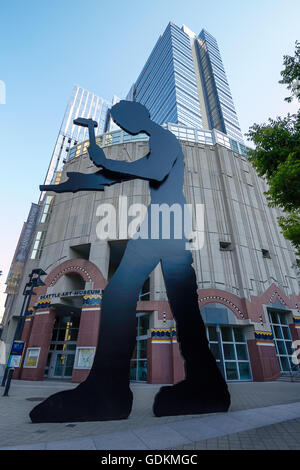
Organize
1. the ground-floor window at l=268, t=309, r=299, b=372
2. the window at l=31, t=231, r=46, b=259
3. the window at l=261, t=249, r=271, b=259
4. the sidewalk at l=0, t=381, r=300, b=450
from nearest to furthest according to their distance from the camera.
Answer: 1. the sidewalk at l=0, t=381, r=300, b=450
2. the ground-floor window at l=268, t=309, r=299, b=372
3. the window at l=261, t=249, r=271, b=259
4. the window at l=31, t=231, r=46, b=259

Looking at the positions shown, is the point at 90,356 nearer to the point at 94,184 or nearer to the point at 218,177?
the point at 94,184

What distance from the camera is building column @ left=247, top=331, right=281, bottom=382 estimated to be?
17547mm

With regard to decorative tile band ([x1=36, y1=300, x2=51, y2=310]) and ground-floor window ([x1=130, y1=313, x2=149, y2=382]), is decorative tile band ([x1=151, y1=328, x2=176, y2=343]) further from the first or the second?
decorative tile band ([x1=36, y1=300, x2=51, y2=310])

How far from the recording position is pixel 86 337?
17.8 meters

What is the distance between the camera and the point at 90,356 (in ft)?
56.7

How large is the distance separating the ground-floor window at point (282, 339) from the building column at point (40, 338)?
19.5 metres

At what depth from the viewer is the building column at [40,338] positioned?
18200 millimetres

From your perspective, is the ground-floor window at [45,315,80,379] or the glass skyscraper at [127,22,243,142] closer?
the ground-floor window at [45,315,80,379]

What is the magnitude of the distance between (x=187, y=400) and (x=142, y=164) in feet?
21.7

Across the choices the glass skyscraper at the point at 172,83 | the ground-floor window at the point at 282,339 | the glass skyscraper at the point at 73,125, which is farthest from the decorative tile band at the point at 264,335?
the glass skyscraper at the point at 172,83

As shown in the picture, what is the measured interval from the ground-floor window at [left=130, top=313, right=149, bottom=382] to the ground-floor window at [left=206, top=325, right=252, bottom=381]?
5228mm

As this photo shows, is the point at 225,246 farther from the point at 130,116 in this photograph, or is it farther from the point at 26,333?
the point at 26,333

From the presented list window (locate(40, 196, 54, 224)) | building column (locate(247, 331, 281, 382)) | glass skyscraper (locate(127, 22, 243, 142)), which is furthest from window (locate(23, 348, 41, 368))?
glass skyscraper (locate(127, 22, 243, 142))

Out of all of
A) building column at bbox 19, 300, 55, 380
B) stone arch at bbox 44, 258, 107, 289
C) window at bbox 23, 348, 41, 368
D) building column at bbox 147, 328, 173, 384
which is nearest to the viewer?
building column at bbox 147, 328, 173, 384
